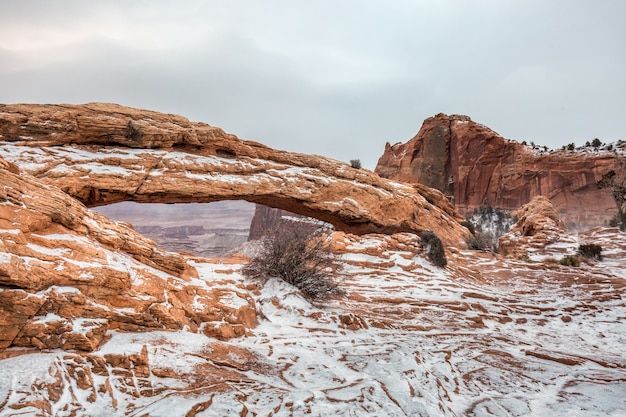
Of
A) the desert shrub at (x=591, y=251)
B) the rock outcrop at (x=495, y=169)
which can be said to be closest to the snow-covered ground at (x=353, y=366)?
the desert shrub at (x=591, y=251)

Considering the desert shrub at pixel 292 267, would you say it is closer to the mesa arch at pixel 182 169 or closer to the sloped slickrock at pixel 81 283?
the sloped slickrock at pixel 81 283

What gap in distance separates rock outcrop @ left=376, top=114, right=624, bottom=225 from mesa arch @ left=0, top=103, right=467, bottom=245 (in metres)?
27.7

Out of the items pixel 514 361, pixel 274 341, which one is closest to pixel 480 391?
pixel 514 361

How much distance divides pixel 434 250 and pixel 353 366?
9068 mm

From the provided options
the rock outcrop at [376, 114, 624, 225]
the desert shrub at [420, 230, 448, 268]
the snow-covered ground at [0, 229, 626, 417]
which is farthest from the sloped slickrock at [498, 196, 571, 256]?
the rock outcrop at [376, 114, 624, 225]

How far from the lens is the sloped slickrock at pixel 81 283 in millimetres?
3225

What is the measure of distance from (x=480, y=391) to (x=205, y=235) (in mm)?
76748

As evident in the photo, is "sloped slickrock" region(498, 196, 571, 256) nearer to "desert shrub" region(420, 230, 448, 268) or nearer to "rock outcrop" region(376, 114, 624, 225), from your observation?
"desert shrub" region(420, 230, 448, 268)

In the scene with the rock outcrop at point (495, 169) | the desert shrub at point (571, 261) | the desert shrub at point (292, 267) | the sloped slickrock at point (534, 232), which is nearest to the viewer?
the desert shrub at point (292, 267)

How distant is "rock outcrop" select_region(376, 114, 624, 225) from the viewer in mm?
39688

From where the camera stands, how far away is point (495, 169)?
Result: 44.9 metres

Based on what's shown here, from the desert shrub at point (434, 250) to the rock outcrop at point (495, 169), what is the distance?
35.2 meters

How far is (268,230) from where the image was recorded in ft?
26.1

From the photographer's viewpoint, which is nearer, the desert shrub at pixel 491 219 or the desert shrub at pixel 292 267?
the desert shrub at pixel 292 267
